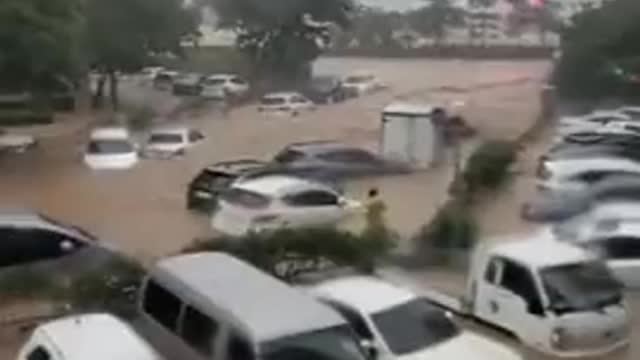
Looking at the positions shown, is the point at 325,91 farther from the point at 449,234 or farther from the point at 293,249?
the point at 293,249

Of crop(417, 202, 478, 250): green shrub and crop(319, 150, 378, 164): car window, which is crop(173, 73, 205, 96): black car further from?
crop(417, 202, 478, 250): green shrub

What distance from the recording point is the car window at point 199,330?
5.42m

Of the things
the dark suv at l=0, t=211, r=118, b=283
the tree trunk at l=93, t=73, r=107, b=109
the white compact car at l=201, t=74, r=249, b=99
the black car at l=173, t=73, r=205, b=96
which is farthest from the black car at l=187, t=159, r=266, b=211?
the black car at l=173, t=73, r=205, b=96

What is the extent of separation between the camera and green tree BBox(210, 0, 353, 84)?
35.0m

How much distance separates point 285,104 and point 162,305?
76.0 feet

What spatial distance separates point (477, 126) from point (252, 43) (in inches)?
568

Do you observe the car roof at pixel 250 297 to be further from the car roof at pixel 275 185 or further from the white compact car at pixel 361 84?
the white compact car at pixel 361 84

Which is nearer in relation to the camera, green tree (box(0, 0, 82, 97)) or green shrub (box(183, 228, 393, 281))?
green shrub (box(183, 228, 393, 281))

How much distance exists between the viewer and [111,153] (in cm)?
1748

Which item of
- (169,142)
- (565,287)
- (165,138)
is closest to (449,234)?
(565,287)

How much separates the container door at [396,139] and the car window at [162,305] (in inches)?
412

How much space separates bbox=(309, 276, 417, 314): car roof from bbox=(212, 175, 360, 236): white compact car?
380 centimetres

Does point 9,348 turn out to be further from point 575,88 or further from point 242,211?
point 575,88

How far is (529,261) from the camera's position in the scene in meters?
6.85
